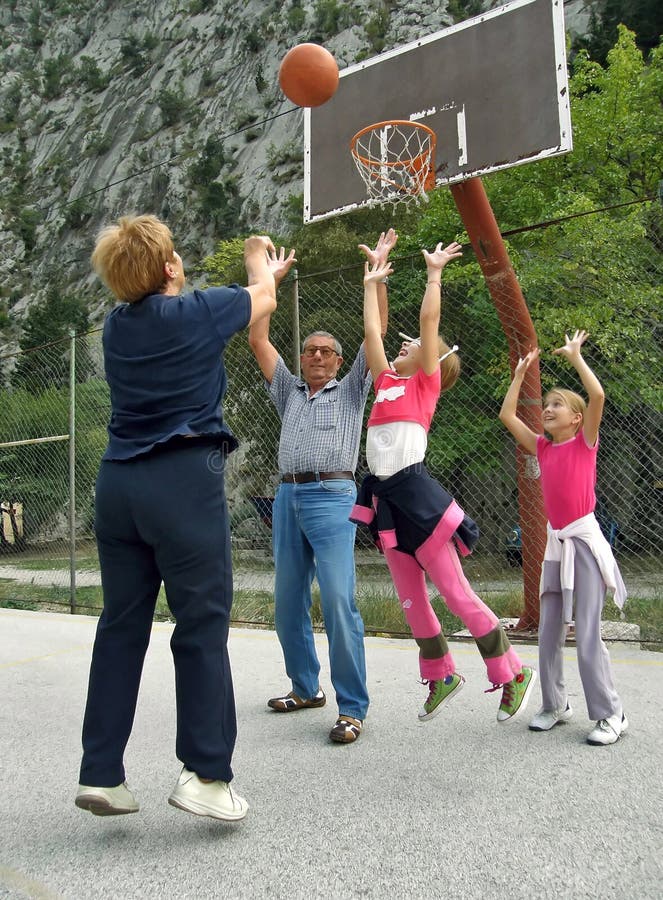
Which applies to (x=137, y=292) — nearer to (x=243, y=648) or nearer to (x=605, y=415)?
(x=243, y=648)

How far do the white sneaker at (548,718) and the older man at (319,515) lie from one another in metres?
0.76

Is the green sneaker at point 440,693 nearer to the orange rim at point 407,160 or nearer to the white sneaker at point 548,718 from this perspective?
the white sneaker at point 548,718

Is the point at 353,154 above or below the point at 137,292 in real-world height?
above

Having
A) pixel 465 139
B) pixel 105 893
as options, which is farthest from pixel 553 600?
pixel 465 139

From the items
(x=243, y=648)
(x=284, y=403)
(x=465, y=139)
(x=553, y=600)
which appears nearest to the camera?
(x=553, y=600)

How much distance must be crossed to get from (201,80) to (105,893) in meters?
80.6

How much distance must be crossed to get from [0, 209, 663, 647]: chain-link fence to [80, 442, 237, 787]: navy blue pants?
7.06 meters

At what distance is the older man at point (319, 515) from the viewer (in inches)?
144

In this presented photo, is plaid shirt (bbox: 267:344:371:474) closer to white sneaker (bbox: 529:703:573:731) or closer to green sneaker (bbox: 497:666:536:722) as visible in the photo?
green sneaker (bbox: 497:666:536:722)

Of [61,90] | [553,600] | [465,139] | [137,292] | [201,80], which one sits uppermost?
[61,90]

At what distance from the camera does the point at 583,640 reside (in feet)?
11.3

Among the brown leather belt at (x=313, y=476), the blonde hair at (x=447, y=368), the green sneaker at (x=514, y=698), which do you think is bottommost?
the green sneaker at (x=514, y=698)

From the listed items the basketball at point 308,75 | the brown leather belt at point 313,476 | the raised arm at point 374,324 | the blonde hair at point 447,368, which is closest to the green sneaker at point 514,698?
the brown leather belt at point 313,476

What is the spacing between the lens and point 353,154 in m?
6.80
